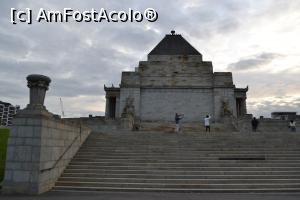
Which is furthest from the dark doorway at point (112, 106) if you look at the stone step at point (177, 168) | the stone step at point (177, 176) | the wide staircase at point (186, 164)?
the stone step at point (177, 176)

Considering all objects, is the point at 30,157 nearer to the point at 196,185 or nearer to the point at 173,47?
the point at 196,185

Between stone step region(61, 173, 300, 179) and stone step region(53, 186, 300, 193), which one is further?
stone step region(61, 173, 300, 179)

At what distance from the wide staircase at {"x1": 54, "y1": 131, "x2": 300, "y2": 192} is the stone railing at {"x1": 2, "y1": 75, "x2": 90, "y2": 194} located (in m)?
1.01

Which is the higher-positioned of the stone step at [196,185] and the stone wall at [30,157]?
the stone wall at [30,157]

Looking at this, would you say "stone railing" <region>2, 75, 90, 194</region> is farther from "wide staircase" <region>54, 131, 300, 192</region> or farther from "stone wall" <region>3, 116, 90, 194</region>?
"wide staircase" <region>54, 131, 300, 192</region>

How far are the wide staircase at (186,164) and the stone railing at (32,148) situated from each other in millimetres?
1012

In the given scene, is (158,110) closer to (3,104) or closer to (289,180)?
(289,180)

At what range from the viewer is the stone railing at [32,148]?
9.52 meters

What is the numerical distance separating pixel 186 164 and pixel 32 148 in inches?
233

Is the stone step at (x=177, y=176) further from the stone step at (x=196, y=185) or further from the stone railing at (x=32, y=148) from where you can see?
the stone railing at (x=32, y=148)

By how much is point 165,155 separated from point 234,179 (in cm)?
343

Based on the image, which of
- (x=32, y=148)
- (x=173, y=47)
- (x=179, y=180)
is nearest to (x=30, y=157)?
(x=32, y=148)

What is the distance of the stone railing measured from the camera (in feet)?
31.2

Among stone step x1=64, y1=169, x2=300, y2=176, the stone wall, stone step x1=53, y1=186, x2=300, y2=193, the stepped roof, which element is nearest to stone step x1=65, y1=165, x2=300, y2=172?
stone step x1=64, y1=169, x2=300, y2=176
